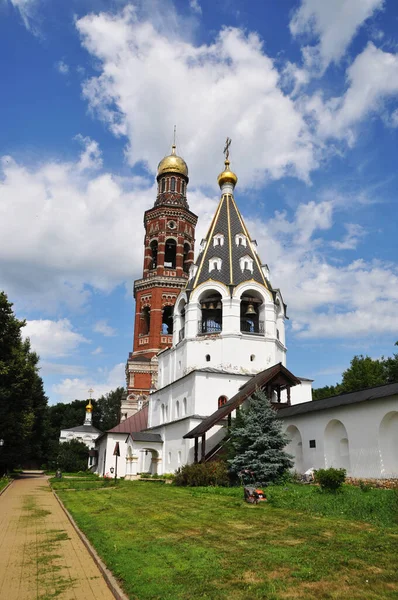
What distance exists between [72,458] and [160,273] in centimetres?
Result: 1981

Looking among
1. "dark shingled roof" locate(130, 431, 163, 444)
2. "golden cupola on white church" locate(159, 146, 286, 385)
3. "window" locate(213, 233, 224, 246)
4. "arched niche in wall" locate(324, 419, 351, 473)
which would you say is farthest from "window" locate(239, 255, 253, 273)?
"arched niche in wall" locate(324, 419, 351, 473)

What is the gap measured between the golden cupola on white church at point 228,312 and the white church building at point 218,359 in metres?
0.06

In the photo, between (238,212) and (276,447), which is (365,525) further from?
(238,212)

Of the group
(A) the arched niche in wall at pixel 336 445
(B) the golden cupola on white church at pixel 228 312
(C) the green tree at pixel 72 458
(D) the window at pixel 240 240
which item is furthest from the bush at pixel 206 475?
(C) the green tree at pixel 72 458

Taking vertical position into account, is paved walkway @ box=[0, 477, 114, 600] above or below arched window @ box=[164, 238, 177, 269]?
below

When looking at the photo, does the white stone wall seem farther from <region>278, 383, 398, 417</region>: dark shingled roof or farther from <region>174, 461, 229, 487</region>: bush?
<region>174, 461, 229, 487</region>: bush

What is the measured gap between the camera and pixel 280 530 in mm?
9156

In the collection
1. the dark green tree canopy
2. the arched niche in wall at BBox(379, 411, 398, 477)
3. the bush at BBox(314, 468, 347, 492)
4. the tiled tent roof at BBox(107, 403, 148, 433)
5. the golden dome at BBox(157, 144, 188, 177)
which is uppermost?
the golden dome at BBox(157, 144, 188, 177)

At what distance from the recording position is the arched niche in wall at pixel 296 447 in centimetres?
2002

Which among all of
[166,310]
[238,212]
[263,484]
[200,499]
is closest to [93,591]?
[200,499]

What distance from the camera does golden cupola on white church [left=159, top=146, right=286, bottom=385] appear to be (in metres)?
30.0

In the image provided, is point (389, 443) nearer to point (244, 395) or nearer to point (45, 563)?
point (244, 395)

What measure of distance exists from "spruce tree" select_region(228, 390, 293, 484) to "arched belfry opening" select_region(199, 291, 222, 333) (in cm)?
1282

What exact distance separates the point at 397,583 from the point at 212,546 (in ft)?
10.3
